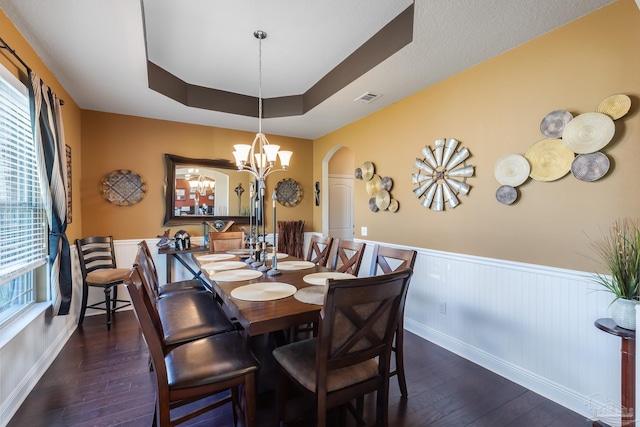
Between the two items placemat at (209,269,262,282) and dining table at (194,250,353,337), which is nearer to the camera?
dining table at (194,250,353,337)

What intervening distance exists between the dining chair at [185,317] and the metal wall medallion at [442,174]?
219 cm

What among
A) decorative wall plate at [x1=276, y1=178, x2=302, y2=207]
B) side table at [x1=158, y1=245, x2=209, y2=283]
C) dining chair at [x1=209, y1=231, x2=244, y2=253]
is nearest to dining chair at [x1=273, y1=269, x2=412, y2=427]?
dining chair at [x1=209, y1=231, x2=244, y2=253]

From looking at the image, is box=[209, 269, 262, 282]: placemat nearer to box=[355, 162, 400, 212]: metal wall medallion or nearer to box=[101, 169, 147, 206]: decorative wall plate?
box=[355, 162, 400, 212]: metal wall medallion

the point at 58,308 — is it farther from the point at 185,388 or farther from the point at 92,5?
the point at 92,5

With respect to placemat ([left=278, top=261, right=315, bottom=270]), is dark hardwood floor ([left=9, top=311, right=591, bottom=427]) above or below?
below

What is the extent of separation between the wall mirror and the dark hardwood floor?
1.98 m

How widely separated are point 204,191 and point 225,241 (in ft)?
3.77

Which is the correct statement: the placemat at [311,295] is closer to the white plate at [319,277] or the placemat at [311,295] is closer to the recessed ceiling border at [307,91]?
the white plate at [319,277]

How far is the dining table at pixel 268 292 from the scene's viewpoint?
1.33m

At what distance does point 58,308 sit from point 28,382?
21.5 inches

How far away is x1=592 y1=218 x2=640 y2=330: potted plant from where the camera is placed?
1.49 metres

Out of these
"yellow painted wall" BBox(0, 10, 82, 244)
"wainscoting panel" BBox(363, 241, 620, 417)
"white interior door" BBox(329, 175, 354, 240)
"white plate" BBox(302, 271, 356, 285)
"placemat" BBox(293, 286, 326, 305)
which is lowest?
"wainscoting panel" BBox(363, 241, 620, 417)

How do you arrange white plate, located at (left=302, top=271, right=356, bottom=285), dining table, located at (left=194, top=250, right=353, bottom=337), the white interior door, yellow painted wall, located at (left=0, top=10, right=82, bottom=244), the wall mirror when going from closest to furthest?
1. dining table, located at (left=194, top=250, right=353, bottom=337)
2. yellow painted wall, located at (left=0, top=10, right=82, bottom=244)
3. white plate, located at (left=302, top=271, right=356, bottom=285)
4. the wall mirror
5. the white interior door

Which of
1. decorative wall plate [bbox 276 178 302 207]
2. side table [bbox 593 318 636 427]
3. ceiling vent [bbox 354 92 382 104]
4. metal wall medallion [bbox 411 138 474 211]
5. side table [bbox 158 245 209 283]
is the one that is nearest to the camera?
side table [bbox 593 318 636 427]
